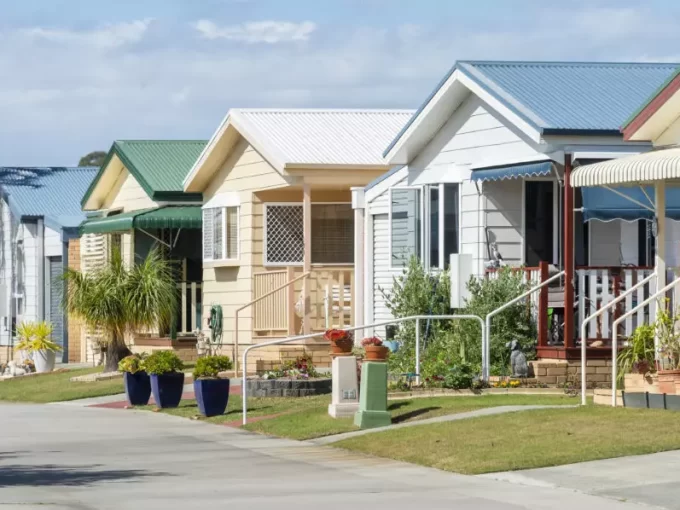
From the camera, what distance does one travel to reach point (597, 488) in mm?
12781

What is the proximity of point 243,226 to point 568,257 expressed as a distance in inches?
458

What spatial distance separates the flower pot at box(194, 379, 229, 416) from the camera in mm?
21250

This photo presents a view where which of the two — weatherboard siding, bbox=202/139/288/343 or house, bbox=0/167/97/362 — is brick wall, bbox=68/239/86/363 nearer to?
house, bbox=0/167/97/362

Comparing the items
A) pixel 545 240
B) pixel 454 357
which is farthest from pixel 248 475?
pixel 545 240

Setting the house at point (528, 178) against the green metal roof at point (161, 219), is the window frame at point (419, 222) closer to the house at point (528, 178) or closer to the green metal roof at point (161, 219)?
the house at point (528, 178)

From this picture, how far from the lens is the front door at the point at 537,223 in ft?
78.5

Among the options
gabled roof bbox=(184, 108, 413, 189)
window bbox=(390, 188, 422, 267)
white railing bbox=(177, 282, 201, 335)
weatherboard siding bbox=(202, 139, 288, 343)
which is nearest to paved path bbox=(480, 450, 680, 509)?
window bbox=(390, 188, 422, 267)

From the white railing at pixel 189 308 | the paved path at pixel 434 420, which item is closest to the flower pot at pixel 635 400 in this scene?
the paved path at pixel 434 420

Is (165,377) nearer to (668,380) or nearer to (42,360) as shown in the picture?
(668,380)

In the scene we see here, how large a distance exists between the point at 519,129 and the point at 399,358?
4.05 m

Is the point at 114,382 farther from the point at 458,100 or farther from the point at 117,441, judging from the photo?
the point at 117,441

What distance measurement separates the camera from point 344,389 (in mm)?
19391

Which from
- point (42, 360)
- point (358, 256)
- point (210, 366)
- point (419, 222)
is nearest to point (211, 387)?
point (210, 366)

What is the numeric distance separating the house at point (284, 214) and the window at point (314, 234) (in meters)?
0.02
